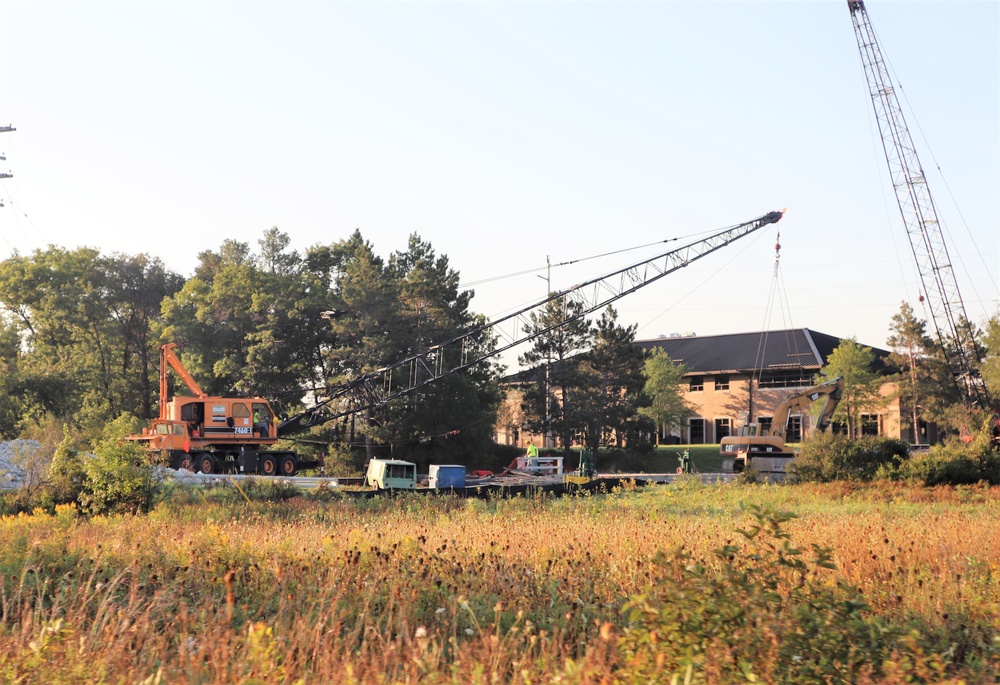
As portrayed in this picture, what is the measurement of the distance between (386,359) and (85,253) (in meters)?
23.9

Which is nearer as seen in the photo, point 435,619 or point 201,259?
point 435,619

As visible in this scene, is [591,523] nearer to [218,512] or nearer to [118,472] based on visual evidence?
[218,512]

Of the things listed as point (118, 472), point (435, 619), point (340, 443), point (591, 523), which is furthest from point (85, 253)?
point (435, 619)

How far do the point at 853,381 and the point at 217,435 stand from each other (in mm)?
43088

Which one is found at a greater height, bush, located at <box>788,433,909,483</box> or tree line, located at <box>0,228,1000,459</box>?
tree line, located at <box>0,228,1000,459</box>

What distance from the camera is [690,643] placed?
609cm

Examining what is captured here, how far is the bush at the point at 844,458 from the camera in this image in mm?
27516

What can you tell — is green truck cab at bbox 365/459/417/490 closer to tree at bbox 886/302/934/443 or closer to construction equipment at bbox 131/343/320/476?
construction equipment at bbox 131/343/320/476

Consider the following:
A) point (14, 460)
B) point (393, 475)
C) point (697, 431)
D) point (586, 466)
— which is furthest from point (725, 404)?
point (14, 460)

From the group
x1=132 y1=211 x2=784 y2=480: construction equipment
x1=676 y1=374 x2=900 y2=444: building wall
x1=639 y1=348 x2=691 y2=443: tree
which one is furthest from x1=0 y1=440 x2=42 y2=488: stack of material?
x1=676 y1=374 x2=900 y2=444: building wall

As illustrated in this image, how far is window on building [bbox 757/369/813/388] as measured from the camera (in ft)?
255

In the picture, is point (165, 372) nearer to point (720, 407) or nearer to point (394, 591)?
point (394, 591)

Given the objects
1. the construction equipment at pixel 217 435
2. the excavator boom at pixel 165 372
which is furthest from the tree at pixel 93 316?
the construction equipment at pixel 217 435

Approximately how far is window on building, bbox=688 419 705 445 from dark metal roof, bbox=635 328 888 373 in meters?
4.54
